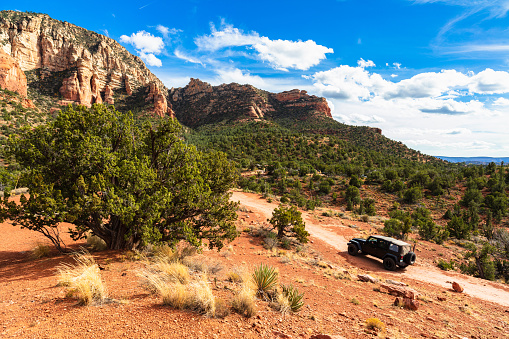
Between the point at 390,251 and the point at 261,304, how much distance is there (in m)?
10.7

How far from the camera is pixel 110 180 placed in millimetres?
7805

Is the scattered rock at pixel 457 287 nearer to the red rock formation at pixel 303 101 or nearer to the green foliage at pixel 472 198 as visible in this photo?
the green foliage at pixel 472 198

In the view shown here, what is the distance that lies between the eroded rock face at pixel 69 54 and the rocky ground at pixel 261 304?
298ft

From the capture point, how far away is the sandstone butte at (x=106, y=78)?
81.4m

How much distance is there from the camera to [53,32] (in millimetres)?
91312

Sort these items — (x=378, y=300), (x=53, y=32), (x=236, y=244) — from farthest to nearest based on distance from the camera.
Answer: (x=53, y=32) → (x=236, y=244) → (x=378, y=300)

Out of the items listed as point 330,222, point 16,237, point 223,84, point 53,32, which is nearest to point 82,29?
point 53,32

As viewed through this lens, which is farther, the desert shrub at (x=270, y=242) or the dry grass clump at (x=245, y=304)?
the desert shrub at (x=270, y=242)

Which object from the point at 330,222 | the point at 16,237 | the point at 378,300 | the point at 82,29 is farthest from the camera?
the point at 82,29

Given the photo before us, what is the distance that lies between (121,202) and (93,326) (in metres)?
3.58

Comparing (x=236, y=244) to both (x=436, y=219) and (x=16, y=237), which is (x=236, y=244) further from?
→ (x=436, y=219)

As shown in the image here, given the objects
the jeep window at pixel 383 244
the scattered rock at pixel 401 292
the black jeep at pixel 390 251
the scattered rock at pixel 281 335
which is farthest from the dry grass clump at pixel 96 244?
the jeep window at pixel 383 244

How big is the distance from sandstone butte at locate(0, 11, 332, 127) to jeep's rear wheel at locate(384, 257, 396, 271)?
3584 inches

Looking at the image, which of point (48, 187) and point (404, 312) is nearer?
point (48, 187)
